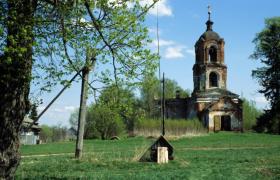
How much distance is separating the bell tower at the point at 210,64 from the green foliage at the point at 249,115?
548 inches

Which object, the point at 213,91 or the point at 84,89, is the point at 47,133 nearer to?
the point at 213,91

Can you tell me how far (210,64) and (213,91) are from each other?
368 centimetres

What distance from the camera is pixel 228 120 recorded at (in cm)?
6081

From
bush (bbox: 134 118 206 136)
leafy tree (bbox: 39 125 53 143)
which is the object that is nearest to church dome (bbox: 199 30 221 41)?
bush (bbox: 134 118 206 136)

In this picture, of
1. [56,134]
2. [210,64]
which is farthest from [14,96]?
[56,134]

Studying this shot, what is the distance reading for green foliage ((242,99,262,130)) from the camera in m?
73.9

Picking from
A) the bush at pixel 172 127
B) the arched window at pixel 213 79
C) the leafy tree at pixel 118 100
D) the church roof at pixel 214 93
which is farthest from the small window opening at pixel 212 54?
the leafy tree at pixel 118 100

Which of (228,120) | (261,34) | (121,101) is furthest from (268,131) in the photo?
(121,101)

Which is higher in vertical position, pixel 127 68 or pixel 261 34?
pixel 261 34

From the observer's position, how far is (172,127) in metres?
55.5

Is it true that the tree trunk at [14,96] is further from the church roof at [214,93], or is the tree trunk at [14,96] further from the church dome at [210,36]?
the church dome at [210,36]

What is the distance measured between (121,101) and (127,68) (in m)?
1.13

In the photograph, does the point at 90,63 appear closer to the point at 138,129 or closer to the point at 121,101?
the point at 121,101

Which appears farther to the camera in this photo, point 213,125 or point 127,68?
point 213,125
